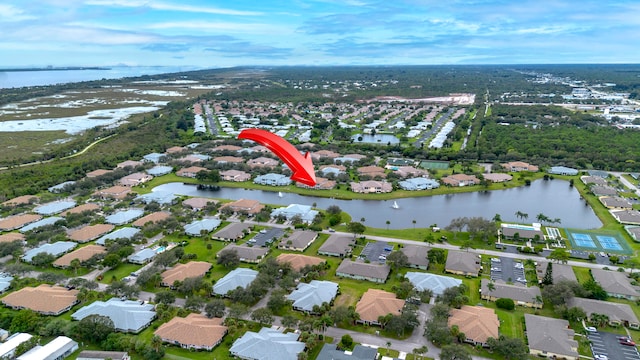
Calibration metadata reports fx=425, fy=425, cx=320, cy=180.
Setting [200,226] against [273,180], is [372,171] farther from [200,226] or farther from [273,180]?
[200,226]

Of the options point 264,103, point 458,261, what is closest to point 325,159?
point 458,261

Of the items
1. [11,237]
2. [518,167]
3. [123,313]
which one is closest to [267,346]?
[123,313]

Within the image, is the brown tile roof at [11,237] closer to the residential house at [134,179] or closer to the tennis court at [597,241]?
the residential house at [134,179]

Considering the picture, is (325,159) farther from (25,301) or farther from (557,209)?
(25,301)

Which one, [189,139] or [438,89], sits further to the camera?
[438,89]

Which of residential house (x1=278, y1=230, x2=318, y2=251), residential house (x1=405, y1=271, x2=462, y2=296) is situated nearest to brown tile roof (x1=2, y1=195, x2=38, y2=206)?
residential house (x1=278, y1=230, x2=318, y2=251)

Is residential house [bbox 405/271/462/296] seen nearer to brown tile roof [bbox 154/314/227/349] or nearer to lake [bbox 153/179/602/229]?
lake [bbox 153/179/602/229]
